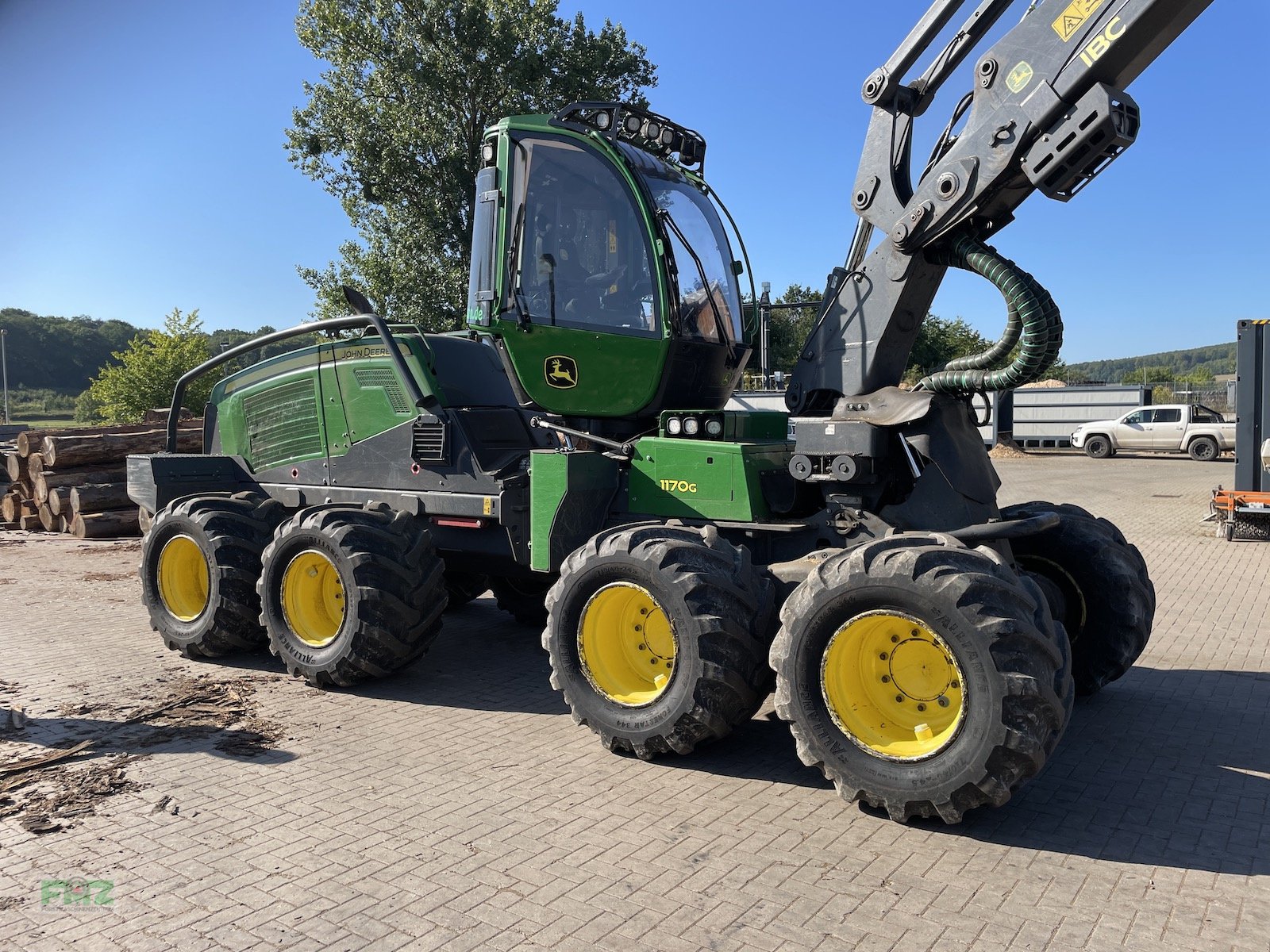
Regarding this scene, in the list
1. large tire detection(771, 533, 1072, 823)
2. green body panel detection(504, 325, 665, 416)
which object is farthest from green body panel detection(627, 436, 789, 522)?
large tire detection(771, 533, 1072, 823)

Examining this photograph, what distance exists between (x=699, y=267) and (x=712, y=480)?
1.47 m

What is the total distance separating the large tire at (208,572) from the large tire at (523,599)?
198 centimetres

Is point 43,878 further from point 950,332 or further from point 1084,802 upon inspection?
point 950,332

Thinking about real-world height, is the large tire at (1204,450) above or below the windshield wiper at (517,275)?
below

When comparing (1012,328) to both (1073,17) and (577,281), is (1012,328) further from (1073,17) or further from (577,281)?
(577,281)

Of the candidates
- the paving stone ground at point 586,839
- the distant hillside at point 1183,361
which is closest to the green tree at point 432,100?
the paving stone ground at point 586,839

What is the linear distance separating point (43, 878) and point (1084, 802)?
4.52m

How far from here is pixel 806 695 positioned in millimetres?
4574

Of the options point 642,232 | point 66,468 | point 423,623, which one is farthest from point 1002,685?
point 66,468

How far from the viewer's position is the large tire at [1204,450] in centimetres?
2948

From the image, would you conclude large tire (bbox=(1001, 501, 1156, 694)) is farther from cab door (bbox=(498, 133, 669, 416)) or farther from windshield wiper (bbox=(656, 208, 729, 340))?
cab door (bbox=(498, 133, 669, 416))

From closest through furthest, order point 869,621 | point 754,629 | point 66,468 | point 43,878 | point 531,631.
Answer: point 43,878, point 869,621, point 754,629, point 531,631, point 66,468

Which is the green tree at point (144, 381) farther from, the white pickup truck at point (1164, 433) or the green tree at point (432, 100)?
the white pickup truck at point (1164, 433)

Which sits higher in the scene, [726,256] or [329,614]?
[726,256]
